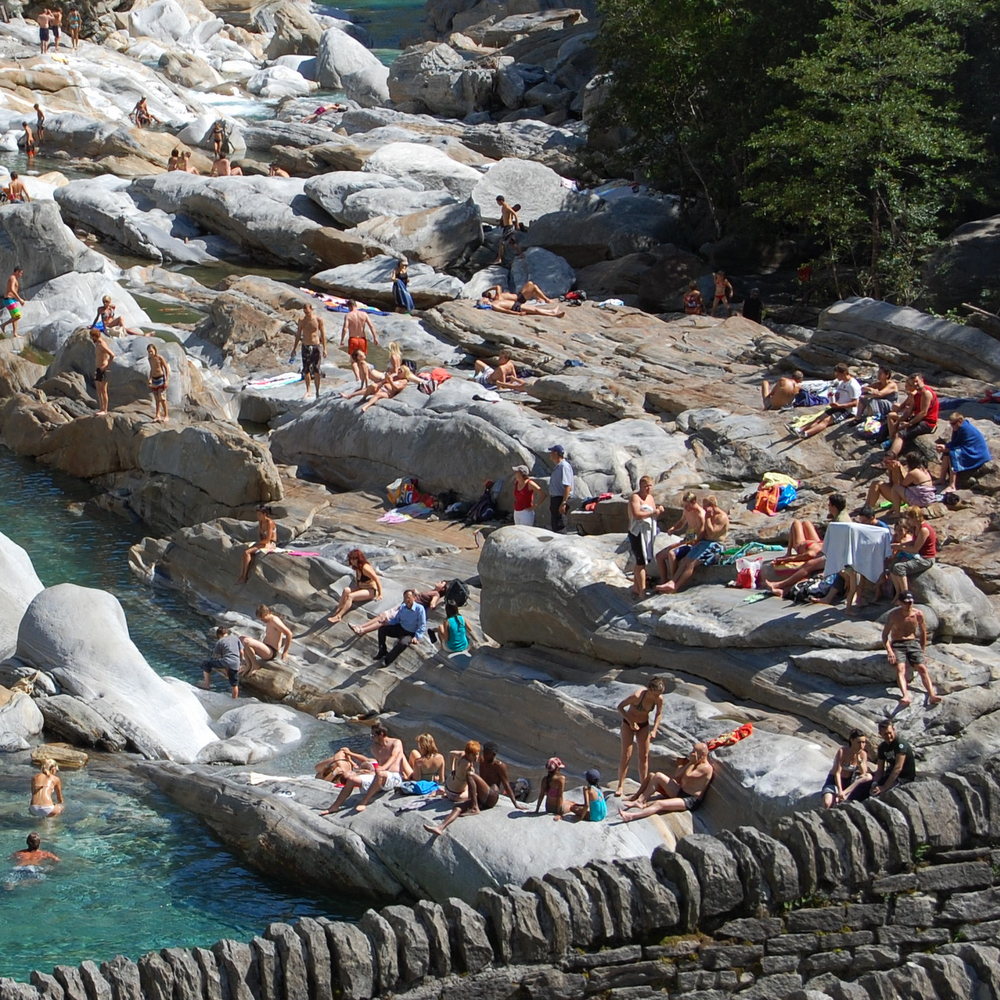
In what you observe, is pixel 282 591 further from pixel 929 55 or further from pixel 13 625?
pixel 929 55

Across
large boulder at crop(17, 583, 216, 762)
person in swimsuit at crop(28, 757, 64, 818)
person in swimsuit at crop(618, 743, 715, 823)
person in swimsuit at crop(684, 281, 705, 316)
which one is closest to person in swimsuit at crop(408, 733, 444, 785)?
person in swimsuit at crop(618, 743, 715, 823)

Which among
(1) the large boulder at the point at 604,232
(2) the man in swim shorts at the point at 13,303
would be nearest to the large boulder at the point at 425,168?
(1) the large boulder at the point at 604,232

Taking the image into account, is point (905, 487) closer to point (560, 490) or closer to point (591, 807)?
point (560, 490)

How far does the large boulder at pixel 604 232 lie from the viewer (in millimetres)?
40688

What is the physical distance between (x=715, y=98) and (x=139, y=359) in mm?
16411

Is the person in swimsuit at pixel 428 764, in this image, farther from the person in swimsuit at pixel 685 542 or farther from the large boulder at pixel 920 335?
the large boulder at pixel 920 335

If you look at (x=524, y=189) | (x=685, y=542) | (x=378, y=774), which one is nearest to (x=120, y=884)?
(x=378, y=774)

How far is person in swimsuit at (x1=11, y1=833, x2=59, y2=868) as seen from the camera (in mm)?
15945

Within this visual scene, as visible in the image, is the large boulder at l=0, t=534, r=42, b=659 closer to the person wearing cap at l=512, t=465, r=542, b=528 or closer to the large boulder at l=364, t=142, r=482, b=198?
the person wearing cap at l=512, t=465, r=542, b=528

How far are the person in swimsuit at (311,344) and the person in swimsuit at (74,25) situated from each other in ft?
126

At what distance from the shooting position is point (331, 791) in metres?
17.4

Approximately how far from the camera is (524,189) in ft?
148

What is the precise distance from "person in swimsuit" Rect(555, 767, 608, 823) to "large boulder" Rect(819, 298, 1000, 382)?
46.2ft

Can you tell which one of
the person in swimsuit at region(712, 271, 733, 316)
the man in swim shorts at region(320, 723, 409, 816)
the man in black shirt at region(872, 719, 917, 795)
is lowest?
the person in swimsuit at region(712, 271, 733, 316)
